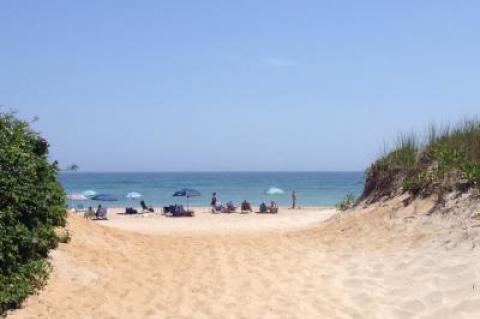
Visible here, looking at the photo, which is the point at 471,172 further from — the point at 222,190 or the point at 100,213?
the point at 222,190

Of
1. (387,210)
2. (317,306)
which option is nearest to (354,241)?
(387,210)

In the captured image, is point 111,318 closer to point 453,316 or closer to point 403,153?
point 453,316

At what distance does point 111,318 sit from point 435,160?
29.1ft

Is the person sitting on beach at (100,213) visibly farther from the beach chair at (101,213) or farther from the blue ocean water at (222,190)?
the blue ocean water at (222,190)

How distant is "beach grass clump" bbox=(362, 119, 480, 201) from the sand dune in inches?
28.4

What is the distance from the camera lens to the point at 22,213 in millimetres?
7969

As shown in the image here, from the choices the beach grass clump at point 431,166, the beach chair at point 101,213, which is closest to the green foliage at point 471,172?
the beach grass clump at point 431,166

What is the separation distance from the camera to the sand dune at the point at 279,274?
283 inches

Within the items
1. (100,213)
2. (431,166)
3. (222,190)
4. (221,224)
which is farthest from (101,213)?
(222,190)

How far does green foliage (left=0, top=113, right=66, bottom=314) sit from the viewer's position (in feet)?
23.0

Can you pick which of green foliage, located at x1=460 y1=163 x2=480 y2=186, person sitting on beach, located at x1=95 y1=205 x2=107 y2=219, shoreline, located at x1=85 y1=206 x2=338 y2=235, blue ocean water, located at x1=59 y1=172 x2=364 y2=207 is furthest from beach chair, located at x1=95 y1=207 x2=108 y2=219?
green foliage, located at x1=460 y1=163 x2=480 y2=186

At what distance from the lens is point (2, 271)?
22.7 feet

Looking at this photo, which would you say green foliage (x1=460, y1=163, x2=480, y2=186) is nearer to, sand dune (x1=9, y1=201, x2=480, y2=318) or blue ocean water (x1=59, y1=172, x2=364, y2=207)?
sand dune (x1=9, y1=201, x2=480, y2=318)

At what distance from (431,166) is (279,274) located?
223 inches
